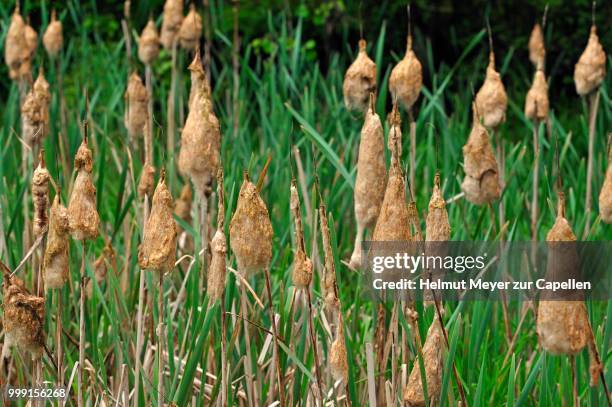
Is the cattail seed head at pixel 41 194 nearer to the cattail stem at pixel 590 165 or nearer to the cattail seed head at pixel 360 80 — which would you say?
the cattail seed head at pixel 360 80

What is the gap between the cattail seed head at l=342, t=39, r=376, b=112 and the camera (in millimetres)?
1396

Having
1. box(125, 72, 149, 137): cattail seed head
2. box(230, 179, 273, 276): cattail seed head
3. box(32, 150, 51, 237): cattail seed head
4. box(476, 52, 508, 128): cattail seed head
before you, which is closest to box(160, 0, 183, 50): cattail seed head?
box(125, 72, 149, 137): cattail seed head

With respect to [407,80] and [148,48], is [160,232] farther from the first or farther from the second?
[148,48]

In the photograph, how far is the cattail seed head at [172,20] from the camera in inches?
82.0

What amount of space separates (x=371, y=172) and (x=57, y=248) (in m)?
0.39

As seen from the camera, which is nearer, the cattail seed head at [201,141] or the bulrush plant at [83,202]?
the bulrush plant at [83,202]

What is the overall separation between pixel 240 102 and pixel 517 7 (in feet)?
8.23

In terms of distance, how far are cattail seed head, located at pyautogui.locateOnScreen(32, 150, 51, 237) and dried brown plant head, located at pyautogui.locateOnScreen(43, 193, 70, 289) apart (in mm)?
28

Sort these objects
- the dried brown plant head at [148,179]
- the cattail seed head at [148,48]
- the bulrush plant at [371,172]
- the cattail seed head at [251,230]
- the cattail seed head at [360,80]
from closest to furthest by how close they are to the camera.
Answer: the cattail seed head at [251,230], the bulrush plant at [371,172], the dried brown plant head at [148,179], the cattail seed head at [360,80], the cattail seed head at [148,48]

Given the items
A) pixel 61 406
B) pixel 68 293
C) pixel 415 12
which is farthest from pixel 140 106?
pixel 415 12

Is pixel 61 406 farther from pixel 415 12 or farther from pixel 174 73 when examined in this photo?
pixel 415 12

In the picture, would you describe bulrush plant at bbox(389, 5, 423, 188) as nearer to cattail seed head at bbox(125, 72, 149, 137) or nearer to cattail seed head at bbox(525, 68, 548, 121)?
cattail seed head at bbox(525, 68, 548, 121)

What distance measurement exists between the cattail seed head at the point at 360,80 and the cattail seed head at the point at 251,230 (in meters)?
0.48

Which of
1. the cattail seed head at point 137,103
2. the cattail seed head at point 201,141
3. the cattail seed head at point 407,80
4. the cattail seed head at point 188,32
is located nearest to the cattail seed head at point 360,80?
the cattail seed head at point 407,80
